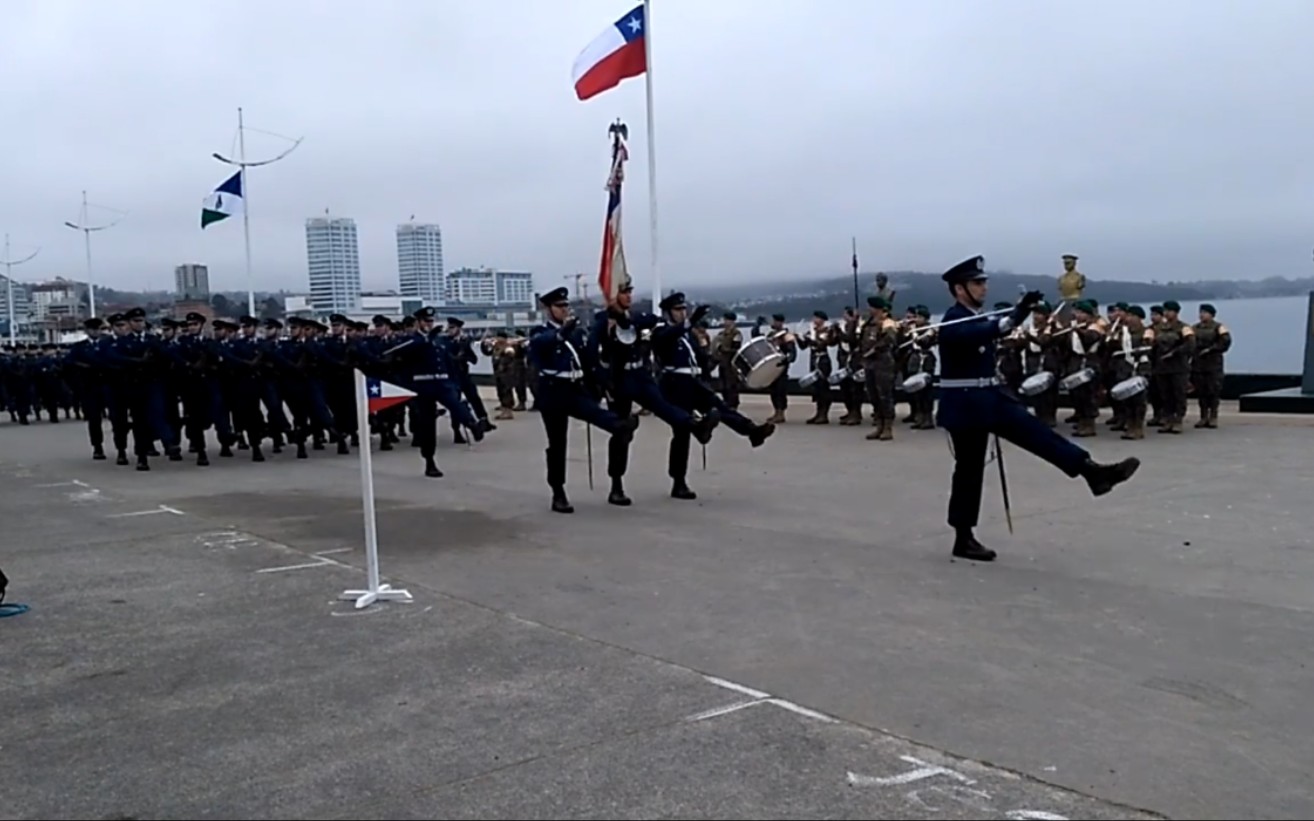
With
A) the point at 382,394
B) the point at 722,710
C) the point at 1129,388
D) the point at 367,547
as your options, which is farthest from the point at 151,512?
the point at 1129,388

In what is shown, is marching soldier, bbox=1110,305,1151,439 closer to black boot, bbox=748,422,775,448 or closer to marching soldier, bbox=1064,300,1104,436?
marching soldier, bbox=1064,300,1104,436

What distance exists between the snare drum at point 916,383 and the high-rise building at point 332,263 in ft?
61.3

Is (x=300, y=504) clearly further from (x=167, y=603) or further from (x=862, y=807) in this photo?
(x=862, y=807)

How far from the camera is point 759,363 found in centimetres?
1319

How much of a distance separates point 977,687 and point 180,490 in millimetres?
10746

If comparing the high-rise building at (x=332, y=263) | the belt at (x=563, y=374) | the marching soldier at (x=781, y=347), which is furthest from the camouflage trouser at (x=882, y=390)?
the high-rise building at (x=332, y=263)

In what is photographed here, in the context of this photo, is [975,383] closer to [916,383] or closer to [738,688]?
[738,688]

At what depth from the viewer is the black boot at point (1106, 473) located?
26.6ft

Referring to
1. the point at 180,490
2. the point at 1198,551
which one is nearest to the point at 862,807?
the point at 1198,551

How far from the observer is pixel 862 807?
4.12m

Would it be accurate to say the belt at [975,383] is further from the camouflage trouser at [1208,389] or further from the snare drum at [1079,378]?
the camouflage trouser at [1208,389]

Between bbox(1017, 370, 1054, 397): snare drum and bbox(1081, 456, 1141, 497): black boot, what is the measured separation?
805 centimetres

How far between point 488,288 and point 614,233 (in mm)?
21632

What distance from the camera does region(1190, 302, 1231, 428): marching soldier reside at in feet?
53.2
